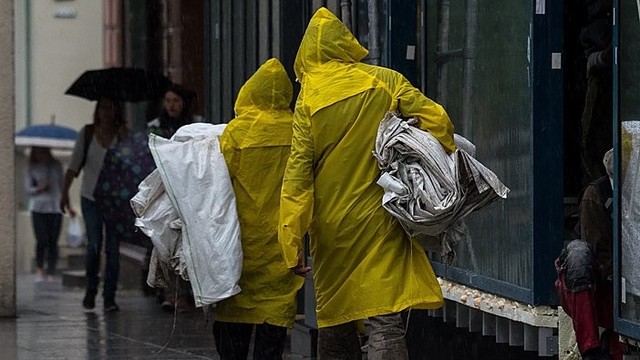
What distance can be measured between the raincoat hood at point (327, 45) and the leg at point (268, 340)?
1611mm

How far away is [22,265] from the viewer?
81.8 feet

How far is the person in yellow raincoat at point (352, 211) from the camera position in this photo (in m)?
6.94

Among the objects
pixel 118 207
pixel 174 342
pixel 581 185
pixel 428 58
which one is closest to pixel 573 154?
pixel 581 185

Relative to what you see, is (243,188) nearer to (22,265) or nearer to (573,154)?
(573,154)

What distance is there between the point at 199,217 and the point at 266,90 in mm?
751

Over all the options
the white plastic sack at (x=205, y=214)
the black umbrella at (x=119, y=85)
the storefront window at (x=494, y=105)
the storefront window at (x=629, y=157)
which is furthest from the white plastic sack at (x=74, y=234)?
the storefront window at (x=629, y=157)

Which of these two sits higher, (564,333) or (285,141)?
(285,141)

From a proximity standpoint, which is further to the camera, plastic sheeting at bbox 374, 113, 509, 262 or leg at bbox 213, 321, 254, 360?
leg at bbox 213, 321, 254, 360

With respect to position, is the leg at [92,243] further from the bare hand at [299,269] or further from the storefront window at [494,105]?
the bare hand at [299,269]

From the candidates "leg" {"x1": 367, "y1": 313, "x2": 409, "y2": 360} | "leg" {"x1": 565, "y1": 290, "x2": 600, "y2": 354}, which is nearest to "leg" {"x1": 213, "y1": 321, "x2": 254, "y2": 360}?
"leg" {"x1": 367, "y1": 313, "x2": 409, "y2": 360}

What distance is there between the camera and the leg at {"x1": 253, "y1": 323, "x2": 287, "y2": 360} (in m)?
8.32

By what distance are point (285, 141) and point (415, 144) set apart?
158 cm

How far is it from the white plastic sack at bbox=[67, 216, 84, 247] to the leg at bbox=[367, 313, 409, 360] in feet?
66.4

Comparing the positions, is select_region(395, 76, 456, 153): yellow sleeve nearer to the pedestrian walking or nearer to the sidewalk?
the sidewalk
